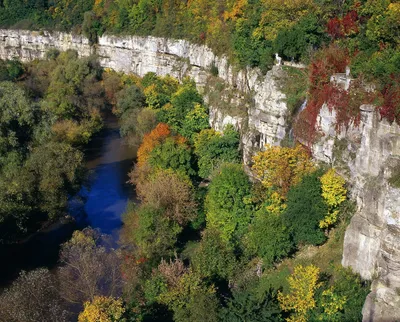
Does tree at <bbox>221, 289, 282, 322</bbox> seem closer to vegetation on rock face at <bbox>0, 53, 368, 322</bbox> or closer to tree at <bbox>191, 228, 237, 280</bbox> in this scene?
vegetation on rock face at <bbox>0, 53, 368, 322</bbox>

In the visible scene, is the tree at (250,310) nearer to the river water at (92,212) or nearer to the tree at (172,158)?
the river water at (92,212)

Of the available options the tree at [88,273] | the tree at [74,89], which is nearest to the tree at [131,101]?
the tree at [74,89]

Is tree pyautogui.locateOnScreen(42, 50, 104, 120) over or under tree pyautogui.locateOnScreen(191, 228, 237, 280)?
over

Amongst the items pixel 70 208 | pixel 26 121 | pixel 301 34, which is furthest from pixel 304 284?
pixel 26 121

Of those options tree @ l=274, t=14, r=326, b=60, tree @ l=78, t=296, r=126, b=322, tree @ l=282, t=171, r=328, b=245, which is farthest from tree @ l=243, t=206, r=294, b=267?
tree @ l=274, t=14, r=326, b=60

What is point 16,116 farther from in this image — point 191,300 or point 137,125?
point 191,300

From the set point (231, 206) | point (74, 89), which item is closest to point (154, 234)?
point (231, 206)
